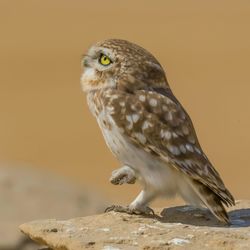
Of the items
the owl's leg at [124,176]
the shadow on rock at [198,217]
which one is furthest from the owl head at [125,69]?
the shadow on rock at [198,217]

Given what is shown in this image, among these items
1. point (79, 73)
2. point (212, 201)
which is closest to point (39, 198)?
point (212, 201)

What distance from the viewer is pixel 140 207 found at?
814 centimetres

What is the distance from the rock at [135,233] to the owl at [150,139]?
0.64 feet

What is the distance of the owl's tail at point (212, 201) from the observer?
7914 millimetres

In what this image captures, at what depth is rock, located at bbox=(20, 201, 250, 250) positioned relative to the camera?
23.5 feet

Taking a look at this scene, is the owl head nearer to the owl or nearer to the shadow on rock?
the owl

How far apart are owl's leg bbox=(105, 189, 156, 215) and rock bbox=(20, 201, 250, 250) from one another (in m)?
0.08

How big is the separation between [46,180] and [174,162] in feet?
14.2

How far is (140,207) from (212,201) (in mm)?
505

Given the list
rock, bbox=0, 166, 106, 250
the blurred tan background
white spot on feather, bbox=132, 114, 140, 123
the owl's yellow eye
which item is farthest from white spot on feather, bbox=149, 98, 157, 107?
the blurred tan background

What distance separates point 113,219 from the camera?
782cm

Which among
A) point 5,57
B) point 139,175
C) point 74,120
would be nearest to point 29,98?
point 74,120

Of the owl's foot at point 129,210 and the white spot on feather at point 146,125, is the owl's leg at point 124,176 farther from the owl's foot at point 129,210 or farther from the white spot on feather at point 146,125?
the white spot on feather at point 146,125

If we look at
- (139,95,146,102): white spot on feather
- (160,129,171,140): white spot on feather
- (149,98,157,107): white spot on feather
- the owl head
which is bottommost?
(160,129,171,140): white spot on feather
